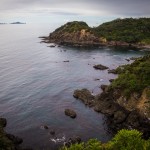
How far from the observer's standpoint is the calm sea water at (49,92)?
65500 mm

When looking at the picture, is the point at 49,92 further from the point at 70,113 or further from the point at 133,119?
the point at 133,119

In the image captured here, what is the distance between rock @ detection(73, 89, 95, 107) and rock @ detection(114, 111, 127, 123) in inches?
463

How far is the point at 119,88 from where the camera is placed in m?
79.2

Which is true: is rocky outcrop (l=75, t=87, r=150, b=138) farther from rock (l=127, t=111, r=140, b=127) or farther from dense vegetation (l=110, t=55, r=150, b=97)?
dense vegetation (l=110, t=55, r=150, b=97)

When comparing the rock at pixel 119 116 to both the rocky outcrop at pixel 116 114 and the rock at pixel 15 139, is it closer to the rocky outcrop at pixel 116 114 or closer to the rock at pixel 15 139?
the rocky outcrop at pixel 116 114

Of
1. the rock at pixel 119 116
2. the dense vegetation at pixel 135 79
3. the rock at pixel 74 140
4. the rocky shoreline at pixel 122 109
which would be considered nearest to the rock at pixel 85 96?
the rocky shoreline at pixel 122 109

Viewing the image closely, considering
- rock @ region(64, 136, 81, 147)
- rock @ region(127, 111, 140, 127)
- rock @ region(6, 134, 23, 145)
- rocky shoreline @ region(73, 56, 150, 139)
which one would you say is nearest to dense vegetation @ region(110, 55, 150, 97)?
rocky shoreline @ region(73, 56, 150, 139)

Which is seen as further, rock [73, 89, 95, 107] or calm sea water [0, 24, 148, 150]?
rock [73, 89, 95, 107]

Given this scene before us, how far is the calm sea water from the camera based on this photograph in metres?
65.5

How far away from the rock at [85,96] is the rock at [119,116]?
11760 mm

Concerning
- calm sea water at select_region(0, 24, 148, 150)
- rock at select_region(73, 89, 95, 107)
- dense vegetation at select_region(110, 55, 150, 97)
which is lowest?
calm sea water at select_region(0, 24, 148, 150)

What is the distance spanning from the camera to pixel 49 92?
9494 centimetres

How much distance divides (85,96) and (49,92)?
13928 millimetres

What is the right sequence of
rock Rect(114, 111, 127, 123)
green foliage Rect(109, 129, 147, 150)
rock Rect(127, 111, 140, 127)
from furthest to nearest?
rock Rect(114, 111, 127, 123), rock Rect(127, 111, 140, 127), green foliage Rect(109, 129, 147, 150)
